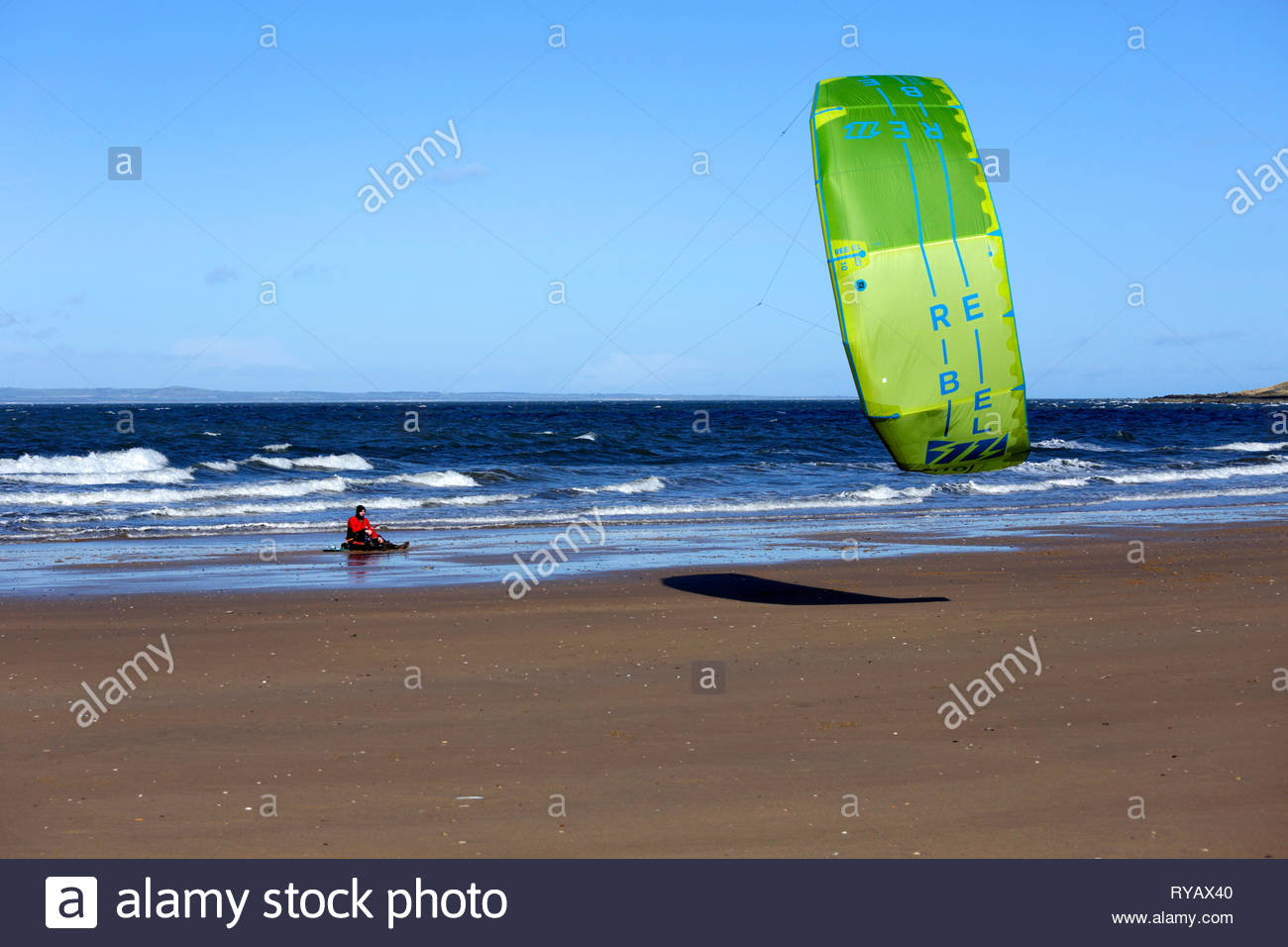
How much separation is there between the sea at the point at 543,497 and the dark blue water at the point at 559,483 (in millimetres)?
114

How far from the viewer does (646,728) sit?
6977 mm

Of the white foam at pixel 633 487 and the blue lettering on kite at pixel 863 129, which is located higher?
the blue lettering on kite at pixel 863 129

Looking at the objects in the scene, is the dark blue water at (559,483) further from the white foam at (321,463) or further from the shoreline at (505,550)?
the shoreline at (505,550)

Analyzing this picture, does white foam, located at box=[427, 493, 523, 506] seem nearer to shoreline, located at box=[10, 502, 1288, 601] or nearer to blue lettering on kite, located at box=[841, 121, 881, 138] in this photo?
shoreline, located at box=[10, 502, 1288, 601]

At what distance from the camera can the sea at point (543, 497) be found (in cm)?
1712

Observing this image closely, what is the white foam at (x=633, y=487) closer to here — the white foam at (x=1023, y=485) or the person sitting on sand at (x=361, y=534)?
the white foam at (x=1023, y=485)

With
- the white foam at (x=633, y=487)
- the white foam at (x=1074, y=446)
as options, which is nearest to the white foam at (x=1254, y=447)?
the white foam at (x=1074, y=446)

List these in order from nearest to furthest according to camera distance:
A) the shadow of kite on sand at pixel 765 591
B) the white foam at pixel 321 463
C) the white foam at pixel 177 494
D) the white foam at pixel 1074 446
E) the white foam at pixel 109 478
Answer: the shadow of kite on sand at pixel 765 591
the white foam at pixel 177 494
the white foam at pixel 109 478
the white foam at pixel 321 463
the white foam at pixel 1074 446

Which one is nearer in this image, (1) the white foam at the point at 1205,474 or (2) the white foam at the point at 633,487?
(2) the white foam at the point at 633,487

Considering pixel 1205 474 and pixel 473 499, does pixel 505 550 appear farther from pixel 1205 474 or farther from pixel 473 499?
pixel 1205 474

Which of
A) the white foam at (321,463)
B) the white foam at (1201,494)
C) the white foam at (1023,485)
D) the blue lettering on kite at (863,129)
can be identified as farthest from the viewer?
the white foam at (321,463)

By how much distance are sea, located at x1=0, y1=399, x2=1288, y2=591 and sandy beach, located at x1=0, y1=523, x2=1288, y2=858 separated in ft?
13.4
